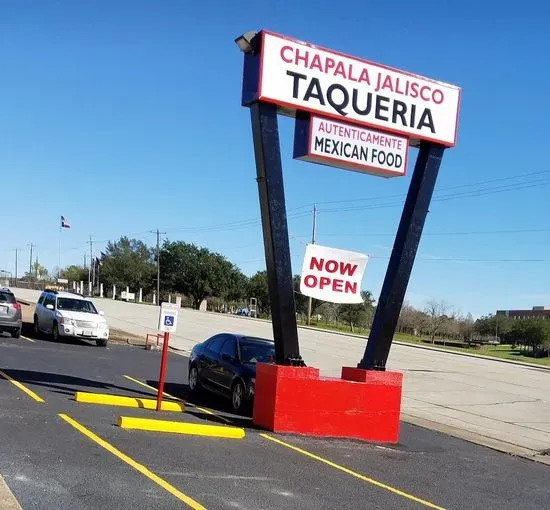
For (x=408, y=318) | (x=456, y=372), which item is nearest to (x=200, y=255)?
(x=408, y=318)

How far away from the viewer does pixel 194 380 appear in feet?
46.7

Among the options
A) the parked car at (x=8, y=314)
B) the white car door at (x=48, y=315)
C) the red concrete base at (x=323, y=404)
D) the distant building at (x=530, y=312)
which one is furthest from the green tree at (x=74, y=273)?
the red concrete base at (x=323, y=404)

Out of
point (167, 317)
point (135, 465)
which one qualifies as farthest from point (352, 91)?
point (135, 465)

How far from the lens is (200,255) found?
107125mm

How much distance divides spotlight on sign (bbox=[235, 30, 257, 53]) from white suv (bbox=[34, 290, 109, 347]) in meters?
15.0

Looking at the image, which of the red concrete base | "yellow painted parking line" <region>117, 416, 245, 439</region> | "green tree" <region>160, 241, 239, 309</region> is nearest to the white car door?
the red concrete base

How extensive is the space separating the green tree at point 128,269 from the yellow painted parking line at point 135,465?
112 metres

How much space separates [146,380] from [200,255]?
9209cm

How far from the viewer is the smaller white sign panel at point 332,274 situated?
10.9 meters

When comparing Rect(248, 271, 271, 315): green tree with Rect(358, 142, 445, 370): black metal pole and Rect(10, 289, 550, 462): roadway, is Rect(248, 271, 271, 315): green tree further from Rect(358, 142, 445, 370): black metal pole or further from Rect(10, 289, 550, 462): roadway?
Rect(358, 142, 445, 370): black metal pole

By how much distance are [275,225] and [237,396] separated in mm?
3422

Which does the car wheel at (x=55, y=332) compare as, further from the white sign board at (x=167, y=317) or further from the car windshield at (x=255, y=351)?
the white sign board at (x=167, y=317)

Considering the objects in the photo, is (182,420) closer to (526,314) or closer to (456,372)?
(456,372)

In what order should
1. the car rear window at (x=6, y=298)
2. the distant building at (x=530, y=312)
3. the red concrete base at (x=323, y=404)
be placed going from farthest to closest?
1. the distant building at (x=530, y=312)
2. the car rear window at (x=6, y=298)
3. the red concrete base at (x=323, y=404)
